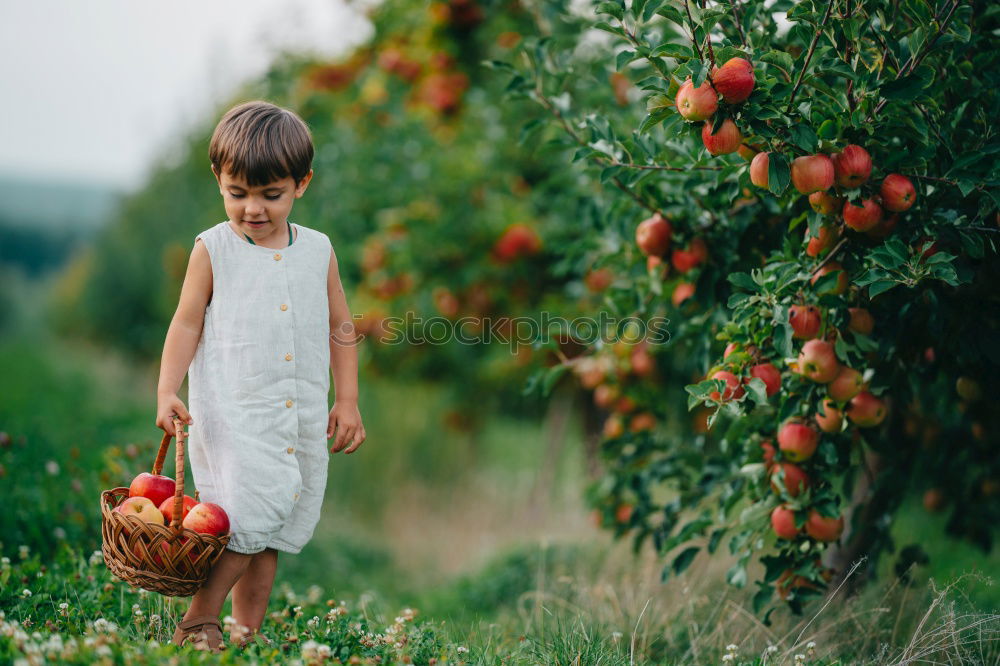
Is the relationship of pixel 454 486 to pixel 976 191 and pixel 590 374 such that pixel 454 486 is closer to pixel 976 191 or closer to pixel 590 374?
pixel 590 374

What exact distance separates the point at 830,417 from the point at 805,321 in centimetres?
31

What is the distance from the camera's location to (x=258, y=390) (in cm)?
196

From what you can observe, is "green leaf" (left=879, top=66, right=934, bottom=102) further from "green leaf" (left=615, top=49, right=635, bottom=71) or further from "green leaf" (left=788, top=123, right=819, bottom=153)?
"green leaf" (left=615, top=49, right=635, bottom=71)

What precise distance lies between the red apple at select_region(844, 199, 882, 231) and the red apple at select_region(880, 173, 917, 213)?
36 mm

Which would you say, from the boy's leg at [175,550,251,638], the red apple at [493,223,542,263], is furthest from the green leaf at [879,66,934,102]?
the red apple at [493,223,542,263]

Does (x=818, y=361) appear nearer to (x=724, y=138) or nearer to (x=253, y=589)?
(x=724, y=138)

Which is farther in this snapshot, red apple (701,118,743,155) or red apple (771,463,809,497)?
red apple (771,463,809,497)

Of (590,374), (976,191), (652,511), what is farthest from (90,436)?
(976,191)

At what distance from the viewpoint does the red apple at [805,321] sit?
2.09 metres

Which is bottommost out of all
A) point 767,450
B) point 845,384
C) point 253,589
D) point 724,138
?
point 767,450

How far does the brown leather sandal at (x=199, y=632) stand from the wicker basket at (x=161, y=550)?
140 mm

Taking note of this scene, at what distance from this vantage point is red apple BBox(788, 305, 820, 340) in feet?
6.86

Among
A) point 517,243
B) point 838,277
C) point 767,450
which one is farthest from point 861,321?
point 517,243

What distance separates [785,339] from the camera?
2.03 m
